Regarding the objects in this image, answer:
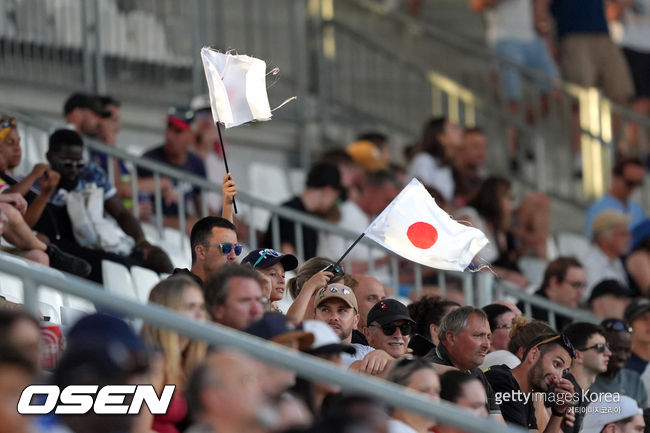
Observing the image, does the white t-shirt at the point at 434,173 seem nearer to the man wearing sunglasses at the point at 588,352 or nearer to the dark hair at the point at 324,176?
the dark hair at the point at 324,176

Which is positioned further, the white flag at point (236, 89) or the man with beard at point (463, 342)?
the white flag at point (236, 89)

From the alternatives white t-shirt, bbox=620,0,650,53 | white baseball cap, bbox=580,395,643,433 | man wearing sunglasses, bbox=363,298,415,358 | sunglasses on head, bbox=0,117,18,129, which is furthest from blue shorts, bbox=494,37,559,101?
man wearing sunglasses, bbox=363,298,415,358

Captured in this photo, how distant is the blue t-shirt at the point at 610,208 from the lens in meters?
13.8

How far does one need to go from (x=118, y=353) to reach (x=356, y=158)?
8044 millimetres

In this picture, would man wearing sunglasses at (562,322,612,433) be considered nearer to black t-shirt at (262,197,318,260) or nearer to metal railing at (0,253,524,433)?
black t-shirt at (262,197,318,260)

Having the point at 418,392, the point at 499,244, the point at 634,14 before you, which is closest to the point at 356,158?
the point at 499,244

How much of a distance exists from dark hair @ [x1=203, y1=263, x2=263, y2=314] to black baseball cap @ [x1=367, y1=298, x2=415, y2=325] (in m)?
1.38

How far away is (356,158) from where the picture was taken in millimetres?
13359

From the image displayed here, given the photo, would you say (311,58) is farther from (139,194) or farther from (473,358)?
(473,358)

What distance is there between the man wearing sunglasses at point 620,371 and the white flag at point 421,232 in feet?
4.79

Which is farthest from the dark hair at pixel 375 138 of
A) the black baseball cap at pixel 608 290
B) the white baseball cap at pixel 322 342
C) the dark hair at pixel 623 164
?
the white baseball cap at pixel 322 342

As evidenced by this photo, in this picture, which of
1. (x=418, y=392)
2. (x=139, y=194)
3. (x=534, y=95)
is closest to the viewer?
(x=418, y=392)

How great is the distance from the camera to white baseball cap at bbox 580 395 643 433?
8258 millimetres

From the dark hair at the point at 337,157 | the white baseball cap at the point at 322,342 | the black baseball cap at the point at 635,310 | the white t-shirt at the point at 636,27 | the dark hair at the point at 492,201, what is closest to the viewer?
the white baseball cap at the point at 322,342
